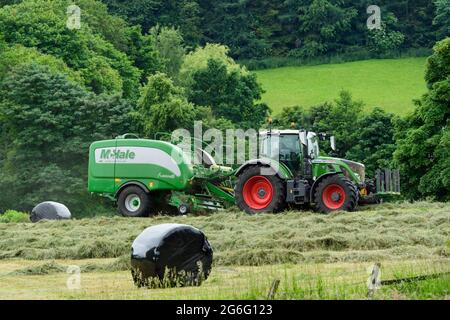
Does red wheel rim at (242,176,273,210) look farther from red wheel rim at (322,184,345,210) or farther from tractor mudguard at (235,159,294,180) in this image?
red wheel rim at (322,184,345,210)

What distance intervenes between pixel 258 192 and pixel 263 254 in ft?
33.3

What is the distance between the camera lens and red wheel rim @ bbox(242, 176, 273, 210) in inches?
1184

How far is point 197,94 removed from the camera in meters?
69.1

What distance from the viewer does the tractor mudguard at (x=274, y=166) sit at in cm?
2997

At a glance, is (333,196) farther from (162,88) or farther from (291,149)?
(162,88)

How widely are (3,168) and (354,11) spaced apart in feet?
156

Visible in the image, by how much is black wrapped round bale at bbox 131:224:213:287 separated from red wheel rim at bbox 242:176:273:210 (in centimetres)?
1258

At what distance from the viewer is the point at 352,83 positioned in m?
89.8

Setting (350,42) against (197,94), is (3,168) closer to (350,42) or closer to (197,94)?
(197,94)

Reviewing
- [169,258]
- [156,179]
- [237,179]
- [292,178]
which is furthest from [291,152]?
[169,258]

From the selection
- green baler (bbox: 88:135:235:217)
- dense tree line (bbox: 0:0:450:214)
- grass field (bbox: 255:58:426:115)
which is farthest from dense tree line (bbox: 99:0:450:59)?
green baler (bbox: 88:135:235:217)

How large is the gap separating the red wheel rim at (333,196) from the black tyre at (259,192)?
119 cm

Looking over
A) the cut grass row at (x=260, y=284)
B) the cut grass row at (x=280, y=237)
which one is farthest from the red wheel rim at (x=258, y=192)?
the cut grass row at (x=260, y=284)

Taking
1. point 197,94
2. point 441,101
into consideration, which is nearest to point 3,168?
point 197,94
